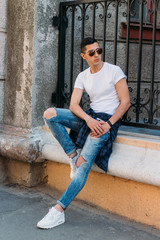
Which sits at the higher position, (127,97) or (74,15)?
(74,15)

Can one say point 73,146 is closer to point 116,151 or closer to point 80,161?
point 80,161

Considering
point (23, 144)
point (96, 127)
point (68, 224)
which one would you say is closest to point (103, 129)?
point (96, 127)

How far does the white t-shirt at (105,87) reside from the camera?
3.59 meters

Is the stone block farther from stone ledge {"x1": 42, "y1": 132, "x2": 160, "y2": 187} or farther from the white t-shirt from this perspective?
the white t-shirt

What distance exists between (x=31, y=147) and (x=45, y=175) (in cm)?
49

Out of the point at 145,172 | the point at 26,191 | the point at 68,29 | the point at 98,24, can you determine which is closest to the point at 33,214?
the point at 26,191

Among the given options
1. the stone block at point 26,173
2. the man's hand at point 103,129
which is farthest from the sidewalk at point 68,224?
the man's hand at point 103,129

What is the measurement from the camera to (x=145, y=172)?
3312 millimetres

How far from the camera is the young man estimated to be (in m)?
3.42

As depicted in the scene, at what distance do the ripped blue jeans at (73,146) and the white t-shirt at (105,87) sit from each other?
271mm

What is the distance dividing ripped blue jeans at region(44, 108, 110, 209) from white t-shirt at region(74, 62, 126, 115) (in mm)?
271

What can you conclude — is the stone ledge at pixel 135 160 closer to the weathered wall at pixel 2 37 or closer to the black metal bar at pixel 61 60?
the black metal bar at pixel 61 60

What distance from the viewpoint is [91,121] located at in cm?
353

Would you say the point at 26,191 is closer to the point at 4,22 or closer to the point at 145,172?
the point at 145,172
